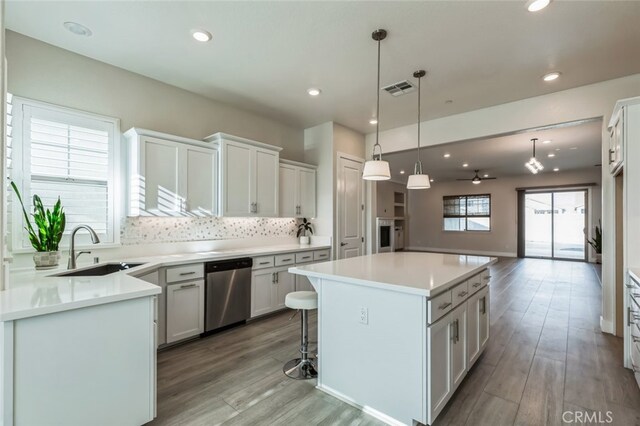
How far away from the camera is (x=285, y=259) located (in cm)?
411

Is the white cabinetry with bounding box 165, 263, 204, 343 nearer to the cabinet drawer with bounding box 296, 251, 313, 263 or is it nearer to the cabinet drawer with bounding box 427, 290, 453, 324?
the cabinet drawer with bounding box 296, 251, 313, 263

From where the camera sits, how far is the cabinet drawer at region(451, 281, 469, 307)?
6.80 ft

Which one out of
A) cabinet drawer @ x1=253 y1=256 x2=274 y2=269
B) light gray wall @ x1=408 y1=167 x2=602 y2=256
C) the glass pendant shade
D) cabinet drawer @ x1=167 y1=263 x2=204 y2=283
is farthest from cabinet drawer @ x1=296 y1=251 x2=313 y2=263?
light gray wall @ x1=408 y1=167 x2=602 y2=256

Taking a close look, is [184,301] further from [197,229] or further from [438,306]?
[438,306]

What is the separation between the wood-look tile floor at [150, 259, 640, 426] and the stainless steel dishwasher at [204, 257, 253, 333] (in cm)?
17

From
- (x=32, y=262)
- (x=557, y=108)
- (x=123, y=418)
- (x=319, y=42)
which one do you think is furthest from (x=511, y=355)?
(x=32, y=262)

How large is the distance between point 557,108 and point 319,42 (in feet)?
10.1

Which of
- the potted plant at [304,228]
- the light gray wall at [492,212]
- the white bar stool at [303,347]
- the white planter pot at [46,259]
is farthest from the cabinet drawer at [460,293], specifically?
the light gray wall at [492,212]

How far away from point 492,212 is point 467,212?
83 centimetres

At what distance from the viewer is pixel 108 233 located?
2990mm

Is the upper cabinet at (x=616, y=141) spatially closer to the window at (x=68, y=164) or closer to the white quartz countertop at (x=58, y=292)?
the white quartz countertop at (x=58, y=292)

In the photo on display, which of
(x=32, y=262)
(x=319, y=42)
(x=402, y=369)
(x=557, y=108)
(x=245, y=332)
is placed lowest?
(x=245, y=332)

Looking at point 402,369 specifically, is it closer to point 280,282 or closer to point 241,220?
point 280,282

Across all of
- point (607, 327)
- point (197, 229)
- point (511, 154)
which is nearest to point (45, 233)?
point (197, 229)
